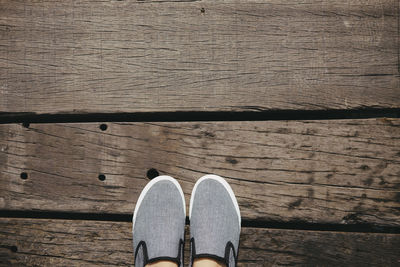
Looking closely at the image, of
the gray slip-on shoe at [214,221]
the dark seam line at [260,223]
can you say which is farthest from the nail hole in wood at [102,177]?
the gray slip-on shoe at [214,221]

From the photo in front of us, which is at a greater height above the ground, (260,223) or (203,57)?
(203,57)

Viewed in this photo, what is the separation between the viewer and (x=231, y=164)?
82 cm

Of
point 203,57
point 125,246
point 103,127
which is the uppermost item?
point 203,57

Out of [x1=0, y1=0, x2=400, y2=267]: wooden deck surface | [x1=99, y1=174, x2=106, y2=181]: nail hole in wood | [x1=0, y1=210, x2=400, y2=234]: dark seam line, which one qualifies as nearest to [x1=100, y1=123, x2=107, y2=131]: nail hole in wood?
[x1=0, y1=0, x2=400, y2=267]: wooden deck surface

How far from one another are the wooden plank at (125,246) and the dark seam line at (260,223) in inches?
0.6

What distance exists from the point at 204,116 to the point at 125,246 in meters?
0.46

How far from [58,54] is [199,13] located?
455 mm

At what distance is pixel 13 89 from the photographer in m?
0.86

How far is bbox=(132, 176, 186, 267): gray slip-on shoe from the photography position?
0.83 m

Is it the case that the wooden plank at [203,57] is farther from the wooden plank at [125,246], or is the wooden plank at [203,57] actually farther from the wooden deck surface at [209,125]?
the wooden plank at [125,246]

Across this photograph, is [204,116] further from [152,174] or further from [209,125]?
[152,174]

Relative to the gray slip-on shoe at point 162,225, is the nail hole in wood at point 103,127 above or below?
above

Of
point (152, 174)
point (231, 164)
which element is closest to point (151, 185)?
point (152, 174)

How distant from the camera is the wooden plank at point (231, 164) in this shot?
0.79 m
